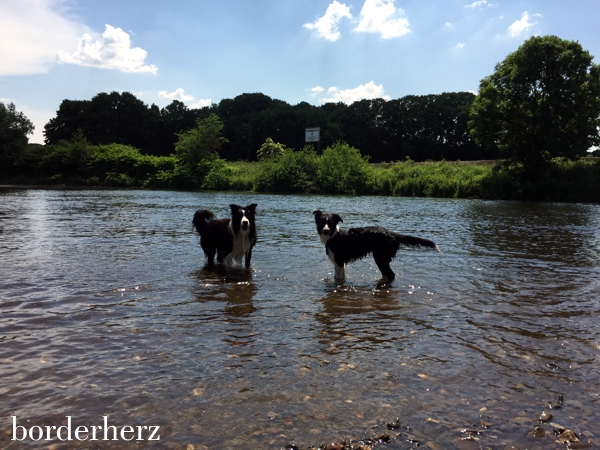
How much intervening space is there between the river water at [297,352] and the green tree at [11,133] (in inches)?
2884

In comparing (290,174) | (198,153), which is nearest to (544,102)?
(290,174)

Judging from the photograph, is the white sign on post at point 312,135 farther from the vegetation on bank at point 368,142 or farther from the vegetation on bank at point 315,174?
the vegetation on bank at point 315,174

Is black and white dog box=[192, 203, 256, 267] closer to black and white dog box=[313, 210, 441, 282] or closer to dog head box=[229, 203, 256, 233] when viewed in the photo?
dog head box=[229, 203, 256, 233]

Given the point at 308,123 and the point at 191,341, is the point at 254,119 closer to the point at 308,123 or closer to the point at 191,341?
the point at 308,123

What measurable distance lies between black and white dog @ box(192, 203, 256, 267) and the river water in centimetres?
44

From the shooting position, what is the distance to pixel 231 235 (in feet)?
31.9

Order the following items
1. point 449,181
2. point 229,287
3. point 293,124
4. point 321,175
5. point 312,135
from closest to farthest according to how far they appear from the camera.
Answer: point 229,287, point 449,181, point 321,175, point 312,135, point 293,124

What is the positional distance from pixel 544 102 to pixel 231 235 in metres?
38.2

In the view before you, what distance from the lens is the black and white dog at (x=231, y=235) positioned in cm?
946

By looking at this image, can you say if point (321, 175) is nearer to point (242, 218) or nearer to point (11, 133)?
point (242, 218)

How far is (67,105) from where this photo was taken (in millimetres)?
113938

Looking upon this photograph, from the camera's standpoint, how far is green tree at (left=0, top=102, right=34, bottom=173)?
70.8 meters

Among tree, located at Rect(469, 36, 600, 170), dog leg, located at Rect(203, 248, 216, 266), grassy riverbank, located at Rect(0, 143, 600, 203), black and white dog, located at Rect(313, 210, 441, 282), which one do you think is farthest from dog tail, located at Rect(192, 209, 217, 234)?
tree, located at Rect(469, 36, 600, 170)

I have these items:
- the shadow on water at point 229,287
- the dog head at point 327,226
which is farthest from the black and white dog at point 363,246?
the shadow on water at point 229,287
